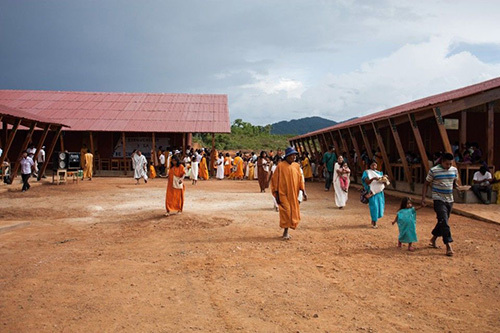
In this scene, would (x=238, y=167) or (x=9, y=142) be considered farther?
(x=238, y=167)

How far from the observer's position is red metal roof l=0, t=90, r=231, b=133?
68.6 feet

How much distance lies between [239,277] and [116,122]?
18.5 meters

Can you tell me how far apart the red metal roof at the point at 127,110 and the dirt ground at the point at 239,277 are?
1325 cm

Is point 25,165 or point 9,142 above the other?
point 9,142

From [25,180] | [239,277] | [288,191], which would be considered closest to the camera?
[239,277]

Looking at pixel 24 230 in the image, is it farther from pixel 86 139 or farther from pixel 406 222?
pixel 86 139

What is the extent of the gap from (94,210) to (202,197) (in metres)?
3.66

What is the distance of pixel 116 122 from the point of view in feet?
69.7

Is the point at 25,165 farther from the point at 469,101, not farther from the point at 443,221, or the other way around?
the point at 469,101

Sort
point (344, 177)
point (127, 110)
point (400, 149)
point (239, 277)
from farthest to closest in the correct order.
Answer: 1. point (127, 110)
2. point (400, 149)
3. point (344, 177)
4. point (239, 277)

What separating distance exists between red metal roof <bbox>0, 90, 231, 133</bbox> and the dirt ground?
522 inches

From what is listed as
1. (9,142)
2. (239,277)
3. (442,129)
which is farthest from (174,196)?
(9,142)

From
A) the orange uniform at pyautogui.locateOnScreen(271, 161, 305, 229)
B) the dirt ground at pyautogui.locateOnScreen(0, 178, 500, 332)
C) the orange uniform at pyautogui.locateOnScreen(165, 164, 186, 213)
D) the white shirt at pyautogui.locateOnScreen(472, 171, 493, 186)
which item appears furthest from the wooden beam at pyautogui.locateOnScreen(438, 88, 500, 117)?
the orange uniform at pyautogui.locateOnScreen(165, 164, 186, 213)

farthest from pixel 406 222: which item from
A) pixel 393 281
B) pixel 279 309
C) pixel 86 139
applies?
pixel 86 139
